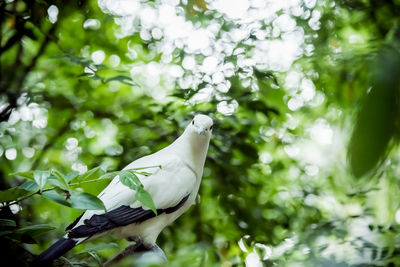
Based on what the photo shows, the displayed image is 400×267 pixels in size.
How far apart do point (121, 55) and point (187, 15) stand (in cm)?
60

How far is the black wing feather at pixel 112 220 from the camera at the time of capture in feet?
3.88

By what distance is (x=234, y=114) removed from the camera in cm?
199

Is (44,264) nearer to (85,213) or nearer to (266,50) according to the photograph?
(85,213)

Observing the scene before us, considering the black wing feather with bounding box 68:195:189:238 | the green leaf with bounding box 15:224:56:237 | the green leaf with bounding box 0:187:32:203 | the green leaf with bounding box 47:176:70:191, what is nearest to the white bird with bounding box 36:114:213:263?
the black wing feather with bounding box 68:195:189:238

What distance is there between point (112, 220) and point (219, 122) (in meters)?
0.82

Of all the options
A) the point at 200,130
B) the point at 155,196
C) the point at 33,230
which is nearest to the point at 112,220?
the point at 155,196

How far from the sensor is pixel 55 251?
1.09m

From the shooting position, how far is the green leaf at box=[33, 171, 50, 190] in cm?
81

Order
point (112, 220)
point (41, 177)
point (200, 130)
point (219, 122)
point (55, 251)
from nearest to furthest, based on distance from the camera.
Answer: point (41, 177) < point (55, 251) < point (112, 220) < point (200, 130) < point (219, 122)

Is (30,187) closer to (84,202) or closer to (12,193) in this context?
(12,193)

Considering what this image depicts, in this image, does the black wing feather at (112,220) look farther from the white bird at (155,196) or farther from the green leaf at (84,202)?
the green leaf at (84,202)

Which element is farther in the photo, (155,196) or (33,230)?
(155,196)

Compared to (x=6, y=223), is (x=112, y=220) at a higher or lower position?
lower

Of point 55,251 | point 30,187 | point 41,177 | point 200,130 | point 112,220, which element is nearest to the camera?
point 41,177
